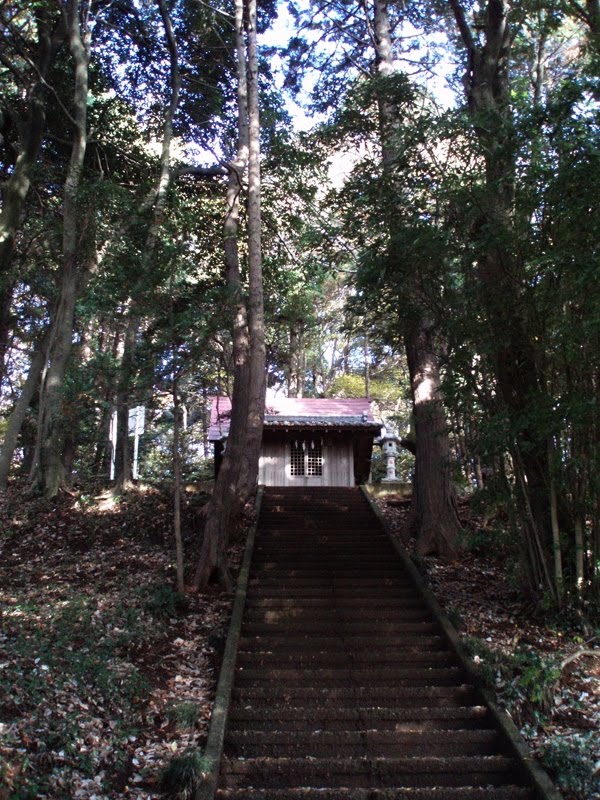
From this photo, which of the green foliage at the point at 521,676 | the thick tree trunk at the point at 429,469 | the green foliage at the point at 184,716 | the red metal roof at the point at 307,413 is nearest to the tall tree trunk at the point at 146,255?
the red metal roof at the point at 307,413

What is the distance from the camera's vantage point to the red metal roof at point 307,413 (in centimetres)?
1755

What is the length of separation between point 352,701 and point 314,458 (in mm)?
12071

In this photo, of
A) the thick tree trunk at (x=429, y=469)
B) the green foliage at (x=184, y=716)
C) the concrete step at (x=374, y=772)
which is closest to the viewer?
the concrete step at (x=374, y=772)

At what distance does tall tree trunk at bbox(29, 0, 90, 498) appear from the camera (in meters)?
13.1

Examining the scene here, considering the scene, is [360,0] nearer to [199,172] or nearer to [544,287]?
[199,172]

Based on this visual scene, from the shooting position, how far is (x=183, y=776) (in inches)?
199

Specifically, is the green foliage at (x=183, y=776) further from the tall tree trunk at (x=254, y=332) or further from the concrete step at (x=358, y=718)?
the tall tree trunk at (x=254, y=332)

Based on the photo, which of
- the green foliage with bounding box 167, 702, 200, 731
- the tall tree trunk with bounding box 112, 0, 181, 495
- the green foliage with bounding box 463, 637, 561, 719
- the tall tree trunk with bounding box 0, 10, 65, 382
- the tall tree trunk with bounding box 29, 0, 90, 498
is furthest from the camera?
the tall tree trunk with bounding box 0, 10, 65, 382

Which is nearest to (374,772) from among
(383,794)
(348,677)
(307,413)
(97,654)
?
(383,794)

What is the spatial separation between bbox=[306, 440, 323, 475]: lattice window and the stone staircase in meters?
7.43

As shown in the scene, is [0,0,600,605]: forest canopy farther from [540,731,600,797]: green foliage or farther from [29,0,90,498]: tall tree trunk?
[540,731,600,797]: green foliage

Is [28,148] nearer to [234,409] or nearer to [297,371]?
[234,409]

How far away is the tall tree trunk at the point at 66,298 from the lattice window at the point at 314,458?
24.5ft

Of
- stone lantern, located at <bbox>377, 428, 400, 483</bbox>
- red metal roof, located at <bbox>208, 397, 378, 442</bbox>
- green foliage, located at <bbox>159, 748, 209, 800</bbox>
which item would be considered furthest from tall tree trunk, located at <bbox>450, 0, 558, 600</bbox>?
stone lantern, located at <bbox>377, 428, 400, 483</bbox>
